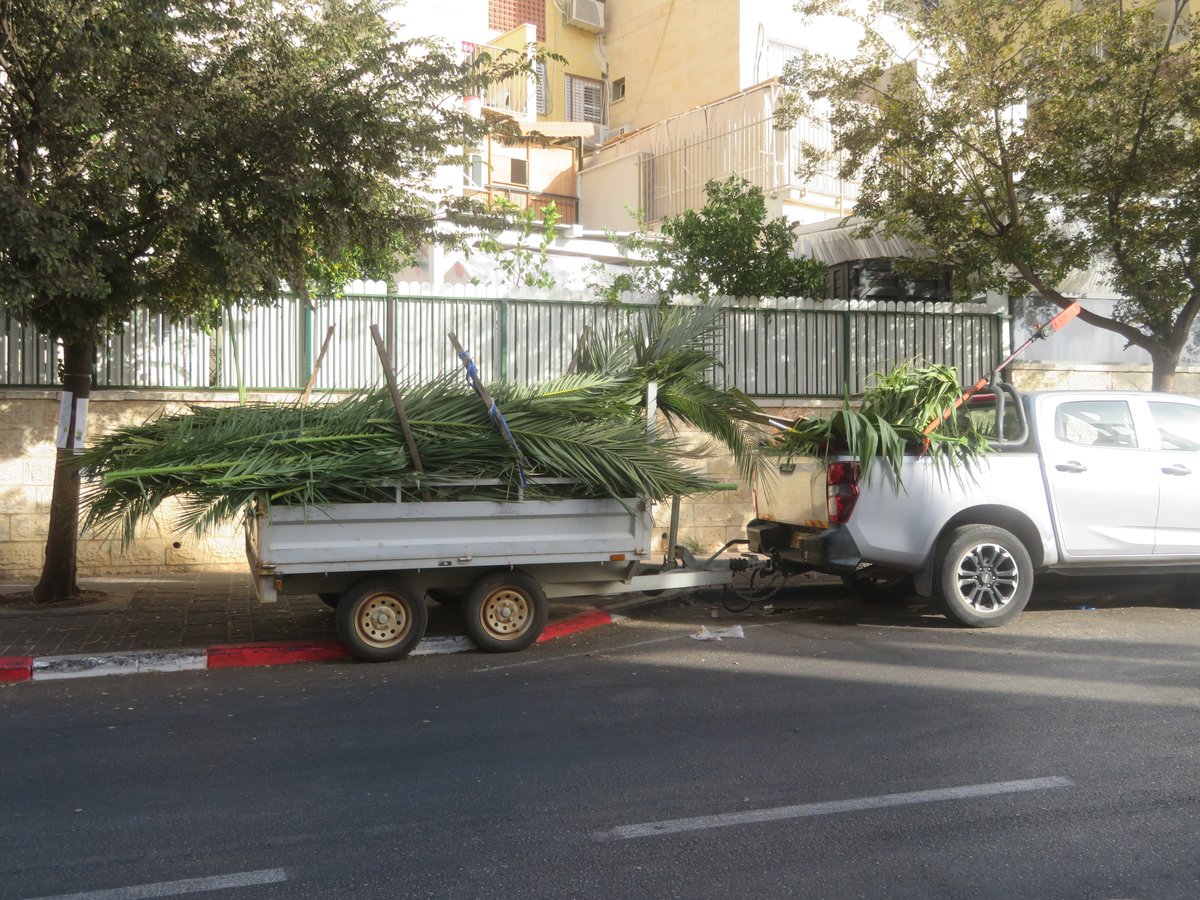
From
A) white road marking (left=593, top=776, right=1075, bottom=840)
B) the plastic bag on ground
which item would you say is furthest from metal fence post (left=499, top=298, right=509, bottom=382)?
white road marking (left=593, top=776, right=1075, bottom=840)

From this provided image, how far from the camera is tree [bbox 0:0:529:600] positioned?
26.8ft

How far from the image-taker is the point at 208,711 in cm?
664

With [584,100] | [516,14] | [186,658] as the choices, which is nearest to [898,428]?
[186,658]

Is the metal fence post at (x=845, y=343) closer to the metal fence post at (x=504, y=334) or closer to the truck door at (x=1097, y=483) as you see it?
the metal fence post at (x=504, y=334)

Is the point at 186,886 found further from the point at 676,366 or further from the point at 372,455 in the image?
the point at 676,366

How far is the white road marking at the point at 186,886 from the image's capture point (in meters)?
3.96

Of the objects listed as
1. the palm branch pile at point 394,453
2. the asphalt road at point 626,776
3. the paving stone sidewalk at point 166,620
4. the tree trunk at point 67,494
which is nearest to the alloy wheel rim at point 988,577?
the asphalt road at point 626,776

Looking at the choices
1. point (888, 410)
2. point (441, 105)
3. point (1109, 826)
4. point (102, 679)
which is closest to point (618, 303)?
point (441, 105)

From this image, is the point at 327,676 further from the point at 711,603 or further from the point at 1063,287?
the point at 1063,287

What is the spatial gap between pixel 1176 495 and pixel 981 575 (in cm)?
192

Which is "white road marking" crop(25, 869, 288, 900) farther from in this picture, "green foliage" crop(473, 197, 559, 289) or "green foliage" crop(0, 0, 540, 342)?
"green foliage" crop(473, 197, 559, 289)

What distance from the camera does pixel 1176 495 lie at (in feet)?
30.6

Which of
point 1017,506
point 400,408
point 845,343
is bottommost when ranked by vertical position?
point 1017,506

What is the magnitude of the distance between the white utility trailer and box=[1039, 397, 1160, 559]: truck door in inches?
138
